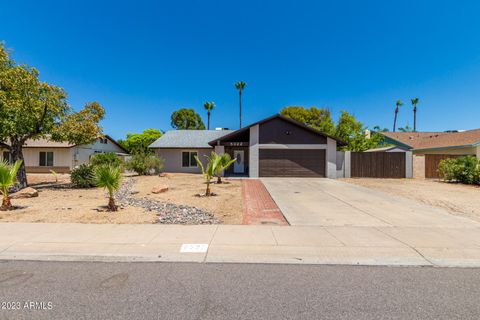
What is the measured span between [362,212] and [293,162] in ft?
38.0

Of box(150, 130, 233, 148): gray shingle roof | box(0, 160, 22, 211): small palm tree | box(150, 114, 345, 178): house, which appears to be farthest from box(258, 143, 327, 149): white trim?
box(0, 160, 22, 211): small palm tree

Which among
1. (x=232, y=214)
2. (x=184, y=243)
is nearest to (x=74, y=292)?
(x=184, y=243)

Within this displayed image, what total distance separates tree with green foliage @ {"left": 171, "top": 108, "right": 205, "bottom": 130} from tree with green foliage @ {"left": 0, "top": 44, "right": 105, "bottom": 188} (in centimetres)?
4083

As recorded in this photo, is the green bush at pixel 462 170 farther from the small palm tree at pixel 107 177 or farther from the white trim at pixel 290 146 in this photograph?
the small palm tree at pixel 107 177

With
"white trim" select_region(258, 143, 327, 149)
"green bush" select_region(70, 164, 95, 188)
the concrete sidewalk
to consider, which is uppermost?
"white trim" select_region(258, 143, 327, 149)

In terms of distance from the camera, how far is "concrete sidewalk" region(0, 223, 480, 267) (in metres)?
4.37

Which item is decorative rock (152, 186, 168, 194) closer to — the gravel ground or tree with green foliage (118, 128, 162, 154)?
the gravel ground

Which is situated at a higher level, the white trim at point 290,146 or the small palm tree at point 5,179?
the white trim at point 290,146

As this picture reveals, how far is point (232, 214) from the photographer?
7711mm

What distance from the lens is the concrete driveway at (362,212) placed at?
6719 mm

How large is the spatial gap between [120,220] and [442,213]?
1038 cm

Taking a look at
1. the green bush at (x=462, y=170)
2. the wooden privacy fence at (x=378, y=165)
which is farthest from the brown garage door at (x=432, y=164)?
the wooden privacy fence at (x=378, y=165)

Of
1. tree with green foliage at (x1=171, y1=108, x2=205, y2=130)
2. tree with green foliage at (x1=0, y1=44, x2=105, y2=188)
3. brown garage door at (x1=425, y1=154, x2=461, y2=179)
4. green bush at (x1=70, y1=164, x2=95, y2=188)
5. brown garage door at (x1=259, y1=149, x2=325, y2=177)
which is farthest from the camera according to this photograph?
tree with green foliage at (x1=171, y1=108, x2=205, y2=130)

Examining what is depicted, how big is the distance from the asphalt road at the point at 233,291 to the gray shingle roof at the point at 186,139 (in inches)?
783
